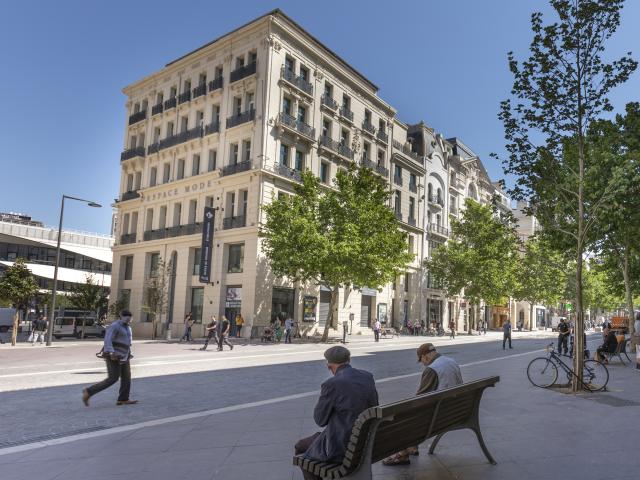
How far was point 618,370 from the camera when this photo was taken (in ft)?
52.7

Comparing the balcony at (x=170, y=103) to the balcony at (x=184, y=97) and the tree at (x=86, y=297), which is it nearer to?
the balcony at (x=184, y=97)

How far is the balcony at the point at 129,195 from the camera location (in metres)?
42.1

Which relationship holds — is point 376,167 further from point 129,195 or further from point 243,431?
point 243,431

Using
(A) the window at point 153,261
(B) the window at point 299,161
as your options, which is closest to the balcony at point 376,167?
(B) the window at point 299,161

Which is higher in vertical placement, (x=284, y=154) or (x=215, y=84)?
(x=215, y=84)

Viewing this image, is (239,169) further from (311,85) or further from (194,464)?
(194,464)

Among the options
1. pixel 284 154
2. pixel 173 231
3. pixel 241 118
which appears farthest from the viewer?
pixel 173 231

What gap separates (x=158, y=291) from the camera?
34656mm

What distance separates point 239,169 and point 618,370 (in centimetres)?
2473

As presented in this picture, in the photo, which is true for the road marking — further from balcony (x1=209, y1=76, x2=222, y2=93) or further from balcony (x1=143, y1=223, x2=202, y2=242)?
balcony (x1=209, y1=76, x2=222, y2=93)

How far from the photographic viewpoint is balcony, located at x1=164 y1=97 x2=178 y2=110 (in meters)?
40.2

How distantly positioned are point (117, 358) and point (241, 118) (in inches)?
1085

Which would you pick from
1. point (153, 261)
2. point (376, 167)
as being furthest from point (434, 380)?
point (376, 167)

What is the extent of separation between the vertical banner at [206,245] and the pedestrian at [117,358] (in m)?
24.5
